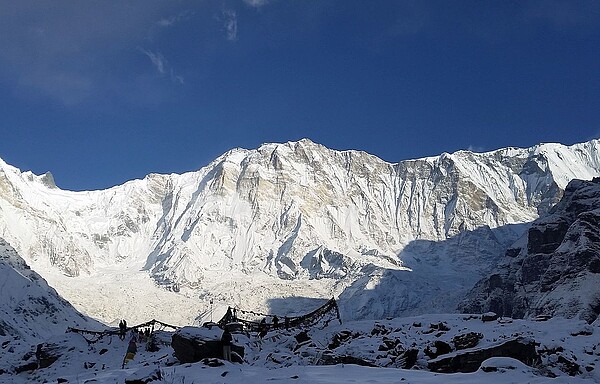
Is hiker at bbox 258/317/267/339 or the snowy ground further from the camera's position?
hiker at bbox 258/317/267/339

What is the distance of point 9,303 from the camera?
12575cm

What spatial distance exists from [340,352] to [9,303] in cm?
12022

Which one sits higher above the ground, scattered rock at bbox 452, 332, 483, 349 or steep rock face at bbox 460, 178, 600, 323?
steep rock face at bbox 460, 178, 600, 323

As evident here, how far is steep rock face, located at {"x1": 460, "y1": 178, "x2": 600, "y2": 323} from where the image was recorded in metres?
122

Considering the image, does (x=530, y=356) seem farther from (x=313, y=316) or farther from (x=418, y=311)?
(x=418, y=311)

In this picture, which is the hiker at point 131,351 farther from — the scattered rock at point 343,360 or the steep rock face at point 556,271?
the steep rock face at point 556,271

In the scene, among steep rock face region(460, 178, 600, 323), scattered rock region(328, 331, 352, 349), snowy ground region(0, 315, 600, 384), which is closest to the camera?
snowy ground region(0, 315, 600, 384)

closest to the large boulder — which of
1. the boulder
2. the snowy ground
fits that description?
the snowy ground

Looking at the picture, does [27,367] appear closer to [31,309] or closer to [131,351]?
[131,351]

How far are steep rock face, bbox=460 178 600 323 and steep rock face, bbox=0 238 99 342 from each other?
97011 mm

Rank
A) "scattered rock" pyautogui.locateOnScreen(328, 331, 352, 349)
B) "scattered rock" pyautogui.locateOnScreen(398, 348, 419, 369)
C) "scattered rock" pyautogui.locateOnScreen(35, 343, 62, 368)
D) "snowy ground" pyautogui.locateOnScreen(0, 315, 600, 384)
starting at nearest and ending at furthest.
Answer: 1. "snowy ground" pyautogui.locateOnScreen(0, 315, 600, 384)
2. "scattered rock" pyautogui.locateOnScreen(398, 348, 419, 369)
3. "scattered rock" pyautogui.locateOnScreen(328, 331, 352, 349)
4. "scattered rock" pyautogui.locateOnScreen(35, 343, 62, 368)

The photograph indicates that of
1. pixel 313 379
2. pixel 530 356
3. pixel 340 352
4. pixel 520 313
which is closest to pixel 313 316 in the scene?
pixel 340 352

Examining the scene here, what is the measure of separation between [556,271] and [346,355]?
130 m

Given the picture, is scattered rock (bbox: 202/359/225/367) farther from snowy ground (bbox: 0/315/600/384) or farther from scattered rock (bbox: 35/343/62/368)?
scattered rock (bbox: 35/343/62/368)
